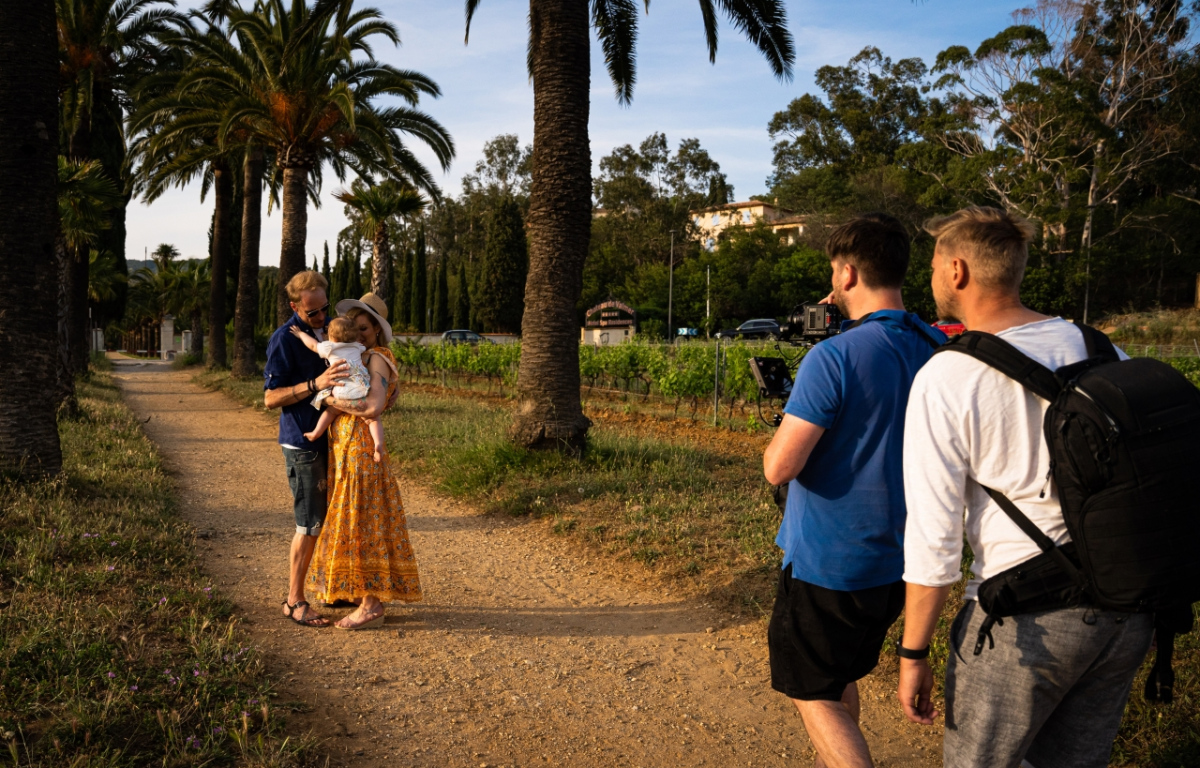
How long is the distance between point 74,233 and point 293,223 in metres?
4.21

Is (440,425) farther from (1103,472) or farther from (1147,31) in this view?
(1147,31)

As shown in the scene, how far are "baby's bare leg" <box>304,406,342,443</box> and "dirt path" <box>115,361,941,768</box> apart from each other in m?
1.05

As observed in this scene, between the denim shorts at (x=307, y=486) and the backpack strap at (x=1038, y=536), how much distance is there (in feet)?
11.8

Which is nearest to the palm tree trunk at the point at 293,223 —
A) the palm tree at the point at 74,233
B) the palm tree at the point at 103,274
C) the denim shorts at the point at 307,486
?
the palm tree at the point at 74,233

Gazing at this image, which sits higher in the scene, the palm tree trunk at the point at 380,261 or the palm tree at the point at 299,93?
the palm tree at the point at 299,93

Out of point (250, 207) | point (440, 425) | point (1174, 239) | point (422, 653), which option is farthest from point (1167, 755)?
point (1174, 239)

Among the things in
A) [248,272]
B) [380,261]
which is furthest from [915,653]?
[380,261]

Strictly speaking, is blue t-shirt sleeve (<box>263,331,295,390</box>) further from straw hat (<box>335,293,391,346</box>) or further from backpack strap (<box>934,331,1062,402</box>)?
backpack strap (<box>934,331,1062,402</box>)

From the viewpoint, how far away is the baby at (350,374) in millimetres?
4422

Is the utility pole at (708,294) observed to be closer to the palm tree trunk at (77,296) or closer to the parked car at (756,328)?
the parked car at (756,328)

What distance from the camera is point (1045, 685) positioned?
1.88 metres

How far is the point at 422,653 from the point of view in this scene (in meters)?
4.36

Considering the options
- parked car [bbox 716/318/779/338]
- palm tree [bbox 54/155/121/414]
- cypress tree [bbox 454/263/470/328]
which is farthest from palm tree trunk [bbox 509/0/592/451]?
cypress tree [bbox 454/263/470/328]

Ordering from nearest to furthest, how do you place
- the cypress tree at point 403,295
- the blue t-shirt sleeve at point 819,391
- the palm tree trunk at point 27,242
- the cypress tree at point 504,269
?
the blue t-shirt sleeve at point 819,391
the palm tree trunk at point 27,242
the cypress tree at point 504,269
the cypress tree at point 403,295
